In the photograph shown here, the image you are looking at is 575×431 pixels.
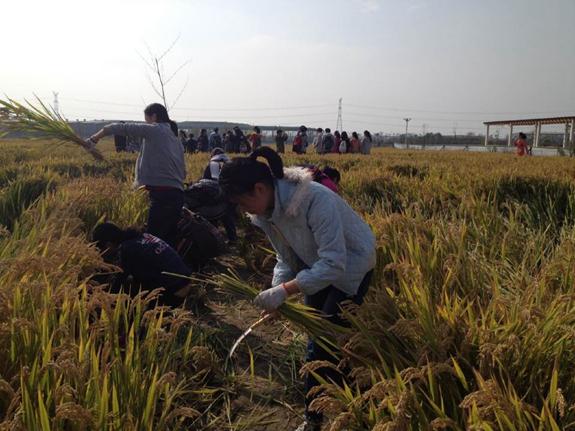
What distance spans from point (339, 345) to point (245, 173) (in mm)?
862

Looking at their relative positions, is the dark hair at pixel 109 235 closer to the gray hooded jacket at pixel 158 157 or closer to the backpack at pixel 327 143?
the gray hooded jacket at pixel 158 157

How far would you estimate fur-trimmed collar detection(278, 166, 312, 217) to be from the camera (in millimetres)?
1974

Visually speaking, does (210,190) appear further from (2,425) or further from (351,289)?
(2,425)

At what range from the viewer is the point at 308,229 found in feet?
6.83

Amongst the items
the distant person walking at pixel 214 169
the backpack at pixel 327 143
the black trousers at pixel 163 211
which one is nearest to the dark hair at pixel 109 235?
the black trousers at pixel 163 211

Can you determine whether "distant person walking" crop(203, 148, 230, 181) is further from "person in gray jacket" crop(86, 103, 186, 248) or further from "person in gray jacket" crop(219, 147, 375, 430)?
"person in gray jacket" crop(219, 147, 375, 430)

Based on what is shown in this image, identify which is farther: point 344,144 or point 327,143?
point 344,144

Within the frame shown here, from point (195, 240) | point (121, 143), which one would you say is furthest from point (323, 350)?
point (121, 143)

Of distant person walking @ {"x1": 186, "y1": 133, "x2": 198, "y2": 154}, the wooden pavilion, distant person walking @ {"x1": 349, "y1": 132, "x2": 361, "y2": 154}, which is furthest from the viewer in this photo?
the wooden pavilion

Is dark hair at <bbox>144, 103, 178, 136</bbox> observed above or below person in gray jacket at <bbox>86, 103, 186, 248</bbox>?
above

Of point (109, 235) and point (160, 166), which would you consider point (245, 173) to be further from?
point (160, 166)

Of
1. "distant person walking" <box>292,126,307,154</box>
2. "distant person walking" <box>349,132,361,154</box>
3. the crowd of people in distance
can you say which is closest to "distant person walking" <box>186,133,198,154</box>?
the crowd of people in distance

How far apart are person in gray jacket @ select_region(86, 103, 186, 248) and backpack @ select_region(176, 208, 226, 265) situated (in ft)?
0.87

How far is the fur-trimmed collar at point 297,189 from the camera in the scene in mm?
1974
